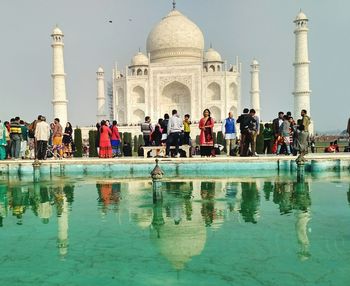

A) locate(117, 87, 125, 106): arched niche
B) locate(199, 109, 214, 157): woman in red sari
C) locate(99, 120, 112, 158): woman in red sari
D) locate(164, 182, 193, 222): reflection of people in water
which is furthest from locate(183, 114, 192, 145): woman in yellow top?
locate(117, 87, 125, 106): arched niche

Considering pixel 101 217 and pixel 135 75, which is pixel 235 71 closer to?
pixel 135 75

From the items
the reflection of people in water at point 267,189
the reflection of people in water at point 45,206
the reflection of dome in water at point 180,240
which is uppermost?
the reflection of people in water at point 267,189

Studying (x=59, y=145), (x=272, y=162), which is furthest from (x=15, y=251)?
(x=59, y=145)

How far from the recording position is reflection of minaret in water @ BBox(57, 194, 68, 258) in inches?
127

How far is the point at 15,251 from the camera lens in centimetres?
322

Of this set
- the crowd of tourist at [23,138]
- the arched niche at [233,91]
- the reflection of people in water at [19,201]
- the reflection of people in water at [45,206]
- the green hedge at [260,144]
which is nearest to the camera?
the reflection of people in water at [45,206]

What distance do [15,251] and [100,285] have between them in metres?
1.05

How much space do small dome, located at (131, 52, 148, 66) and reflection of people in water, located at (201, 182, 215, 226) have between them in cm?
3325

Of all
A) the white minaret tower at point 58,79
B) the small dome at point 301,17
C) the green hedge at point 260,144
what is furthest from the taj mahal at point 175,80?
the green hedge at point 260,144

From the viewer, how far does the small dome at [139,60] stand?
38906 millimetres

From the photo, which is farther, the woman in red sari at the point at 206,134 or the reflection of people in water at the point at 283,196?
the woman in red sari at the point at 206,134

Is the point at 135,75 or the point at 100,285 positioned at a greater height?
the point at 135,75

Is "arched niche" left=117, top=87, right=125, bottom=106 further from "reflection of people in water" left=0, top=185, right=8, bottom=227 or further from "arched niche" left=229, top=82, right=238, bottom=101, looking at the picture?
"reflection of people in water" left=0, top=185, right=8, bottom=227

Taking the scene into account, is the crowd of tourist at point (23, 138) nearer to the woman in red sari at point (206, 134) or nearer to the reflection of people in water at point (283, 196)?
the woman in red sari at point (206, 134)
